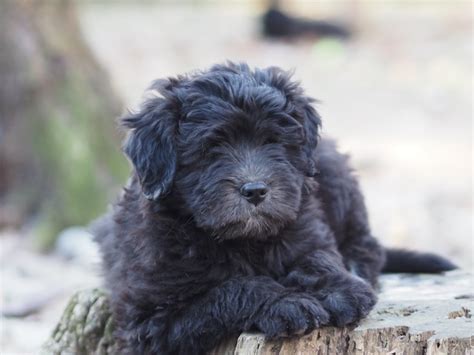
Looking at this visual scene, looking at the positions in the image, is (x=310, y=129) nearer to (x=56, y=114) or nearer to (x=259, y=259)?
(x=259, y=259)

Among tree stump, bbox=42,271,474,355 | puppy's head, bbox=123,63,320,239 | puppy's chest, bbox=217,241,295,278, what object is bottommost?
tree stump, bbox=42,271,474,355

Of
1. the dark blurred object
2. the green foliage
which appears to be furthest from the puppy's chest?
the dark blurred object

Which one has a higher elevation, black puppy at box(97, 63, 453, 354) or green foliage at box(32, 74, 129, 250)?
green foliage at box(32, 74, 129, 250)

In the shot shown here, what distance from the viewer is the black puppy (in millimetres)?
4281

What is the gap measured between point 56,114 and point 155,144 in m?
6.38

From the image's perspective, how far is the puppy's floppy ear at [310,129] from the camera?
4.74 m

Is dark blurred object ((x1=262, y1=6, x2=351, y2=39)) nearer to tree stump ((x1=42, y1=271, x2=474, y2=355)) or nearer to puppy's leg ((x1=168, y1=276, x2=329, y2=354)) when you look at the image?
tree stump ((x1=42, y1=271, x2=474, y2=355))

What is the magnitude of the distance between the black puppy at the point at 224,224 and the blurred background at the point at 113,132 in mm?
838

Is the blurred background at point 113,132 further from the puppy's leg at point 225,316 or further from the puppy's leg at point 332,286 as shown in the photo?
the puppy's leg at point 225,316

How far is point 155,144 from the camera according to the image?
4.51 metres

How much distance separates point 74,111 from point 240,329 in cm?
682

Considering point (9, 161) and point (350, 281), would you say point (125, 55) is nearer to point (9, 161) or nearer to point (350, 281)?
point (9, 161)

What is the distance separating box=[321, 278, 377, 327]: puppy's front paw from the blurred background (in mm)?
1263

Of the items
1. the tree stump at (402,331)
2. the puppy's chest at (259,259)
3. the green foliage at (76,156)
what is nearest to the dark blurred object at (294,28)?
the green foliage at (76,156)
